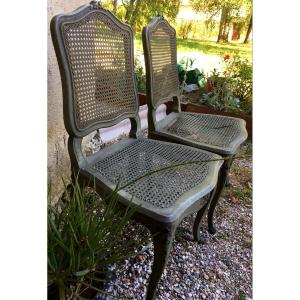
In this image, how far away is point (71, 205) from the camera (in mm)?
973

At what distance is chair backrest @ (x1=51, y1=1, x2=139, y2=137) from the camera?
1077mm

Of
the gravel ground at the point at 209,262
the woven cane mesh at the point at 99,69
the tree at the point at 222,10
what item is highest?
the tree at the point at 222,10

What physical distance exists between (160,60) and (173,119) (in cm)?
32

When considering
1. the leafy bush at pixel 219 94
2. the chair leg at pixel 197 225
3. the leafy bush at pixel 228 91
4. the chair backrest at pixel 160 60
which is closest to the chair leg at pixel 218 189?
the chair leg at pixel 197 225

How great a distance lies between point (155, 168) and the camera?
122 cm

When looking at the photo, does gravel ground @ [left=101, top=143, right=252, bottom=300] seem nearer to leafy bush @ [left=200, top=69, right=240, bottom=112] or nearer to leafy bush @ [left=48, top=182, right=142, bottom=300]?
leafy bush @ [left=48, top=182, right=142, bottom=300]

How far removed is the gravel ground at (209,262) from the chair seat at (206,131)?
0.29ft

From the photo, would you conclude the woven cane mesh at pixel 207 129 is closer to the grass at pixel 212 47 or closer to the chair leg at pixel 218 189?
the chair leg at pixel 218 189

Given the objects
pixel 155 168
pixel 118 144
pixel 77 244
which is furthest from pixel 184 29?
pixel 77 244

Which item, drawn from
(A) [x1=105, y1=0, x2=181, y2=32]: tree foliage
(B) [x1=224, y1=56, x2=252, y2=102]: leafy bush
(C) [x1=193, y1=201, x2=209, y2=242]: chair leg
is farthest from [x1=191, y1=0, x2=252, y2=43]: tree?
(C) [x1=193, y1=201, x2=209, y2=242]: chair leg

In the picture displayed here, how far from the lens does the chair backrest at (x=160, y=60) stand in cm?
154
